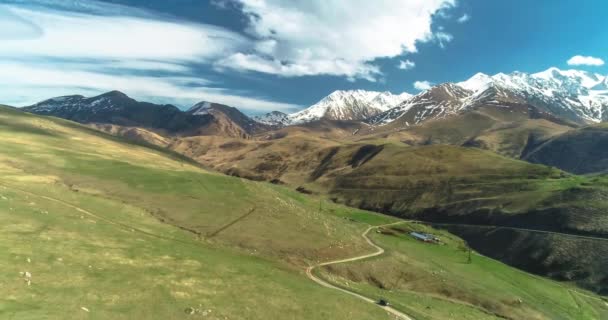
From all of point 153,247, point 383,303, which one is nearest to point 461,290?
point 383,303

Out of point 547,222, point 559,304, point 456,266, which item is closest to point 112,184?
point 456,266

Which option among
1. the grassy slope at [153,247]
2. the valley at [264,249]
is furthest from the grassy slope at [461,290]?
the grassy slope at [153,247]

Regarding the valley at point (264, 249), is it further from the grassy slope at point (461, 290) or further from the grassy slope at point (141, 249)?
the grassy slope at point (461, 290)

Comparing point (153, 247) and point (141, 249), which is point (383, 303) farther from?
point (141, 249)

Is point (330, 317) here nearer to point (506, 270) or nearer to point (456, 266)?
point (456, 266)

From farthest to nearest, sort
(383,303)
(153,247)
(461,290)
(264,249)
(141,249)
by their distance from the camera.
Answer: (461,290), (264,249), (153,247), (383,303), (141,249)

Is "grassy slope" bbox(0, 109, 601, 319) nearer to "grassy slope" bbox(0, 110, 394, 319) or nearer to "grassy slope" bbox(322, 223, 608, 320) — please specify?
"grassy slope" bbox(0, 110, 394, 319)

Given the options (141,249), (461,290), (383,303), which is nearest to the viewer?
(141,249)

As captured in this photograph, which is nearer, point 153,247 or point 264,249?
point 153,247

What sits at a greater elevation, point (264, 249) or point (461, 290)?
point (264, 249)
